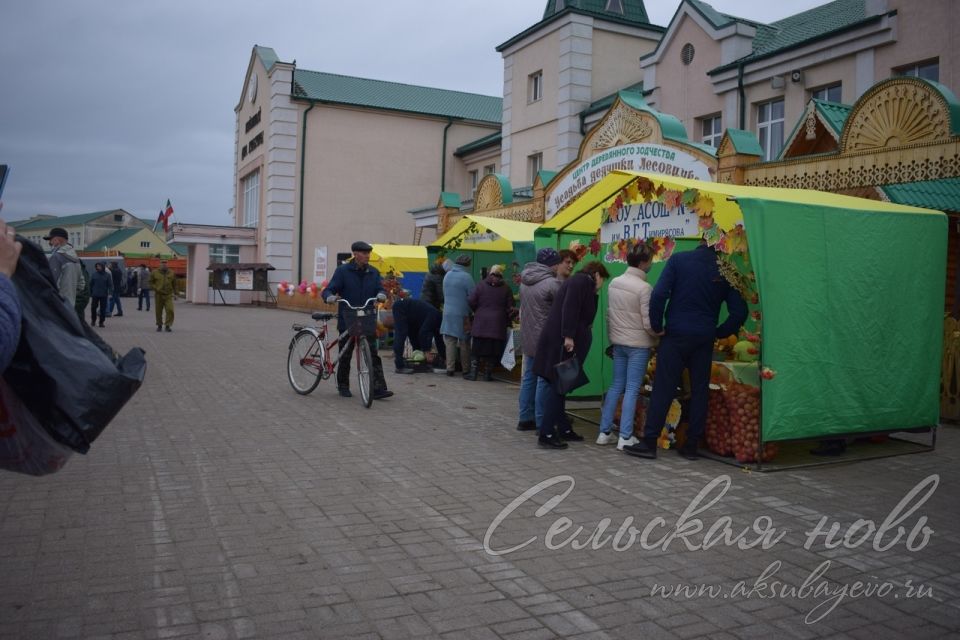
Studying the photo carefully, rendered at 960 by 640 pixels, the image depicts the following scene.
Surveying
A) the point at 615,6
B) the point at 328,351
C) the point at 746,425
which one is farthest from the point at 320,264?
the point at 746,425

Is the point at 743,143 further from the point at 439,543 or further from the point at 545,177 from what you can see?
the point at 439,543

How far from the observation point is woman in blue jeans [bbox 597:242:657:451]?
7441 mm

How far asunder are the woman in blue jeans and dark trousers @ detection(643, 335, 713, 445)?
21 centimetres

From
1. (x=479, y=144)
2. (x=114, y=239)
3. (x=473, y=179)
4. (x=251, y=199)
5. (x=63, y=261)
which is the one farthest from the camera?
(x=114, y=239)

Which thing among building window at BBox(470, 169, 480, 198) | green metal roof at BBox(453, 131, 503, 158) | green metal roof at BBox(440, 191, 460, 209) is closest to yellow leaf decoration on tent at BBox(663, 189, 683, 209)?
green metal roof at BBox(440, 191, 460, 209)

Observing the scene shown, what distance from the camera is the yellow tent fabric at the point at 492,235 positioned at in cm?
1238

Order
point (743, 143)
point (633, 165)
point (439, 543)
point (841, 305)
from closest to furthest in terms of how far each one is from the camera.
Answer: point (439, 543), point (841, 305), point (743, 143), point (633, 165)

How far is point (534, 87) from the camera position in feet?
81.8

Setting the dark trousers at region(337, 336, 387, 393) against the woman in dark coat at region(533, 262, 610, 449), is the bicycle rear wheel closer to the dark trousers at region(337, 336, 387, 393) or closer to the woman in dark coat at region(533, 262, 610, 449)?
the dark trousers at region(337, 336, 387, 393)

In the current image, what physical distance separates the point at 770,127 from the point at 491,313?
907 cm

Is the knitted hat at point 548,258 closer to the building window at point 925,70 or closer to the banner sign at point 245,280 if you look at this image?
the building window at point 925,70

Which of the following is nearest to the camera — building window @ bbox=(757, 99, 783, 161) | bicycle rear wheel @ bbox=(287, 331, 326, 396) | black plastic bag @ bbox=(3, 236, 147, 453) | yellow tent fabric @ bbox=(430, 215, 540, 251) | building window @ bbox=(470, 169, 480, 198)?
black plastic bag @ bbox=(3, 236, 147, 453)

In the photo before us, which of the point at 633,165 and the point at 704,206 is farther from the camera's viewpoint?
the point at 633,165

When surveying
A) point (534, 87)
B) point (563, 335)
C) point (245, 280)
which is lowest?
point (563, 335)
